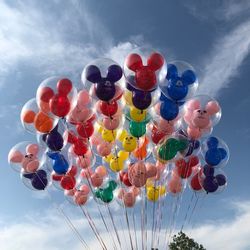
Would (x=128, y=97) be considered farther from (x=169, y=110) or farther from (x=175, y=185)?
(x=175, y=185)

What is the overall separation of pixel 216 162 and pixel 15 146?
15.7 ft

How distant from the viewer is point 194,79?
7.50 m

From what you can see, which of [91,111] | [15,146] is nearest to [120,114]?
[91,111]

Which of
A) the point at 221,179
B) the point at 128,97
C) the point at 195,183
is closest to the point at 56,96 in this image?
the point at 128,97

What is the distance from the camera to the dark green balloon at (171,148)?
27.1 ft

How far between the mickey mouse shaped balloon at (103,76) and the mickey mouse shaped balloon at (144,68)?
0.78ft

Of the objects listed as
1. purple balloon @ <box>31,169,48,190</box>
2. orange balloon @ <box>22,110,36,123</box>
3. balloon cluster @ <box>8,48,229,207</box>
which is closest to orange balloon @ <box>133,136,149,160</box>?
balloon cluster @ <box>8,48,229,207</box>

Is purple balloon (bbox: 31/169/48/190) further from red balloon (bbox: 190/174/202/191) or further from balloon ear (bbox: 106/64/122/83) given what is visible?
red balloon (bbox: 190/174/202/191)

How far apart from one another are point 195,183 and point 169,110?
7.93ft

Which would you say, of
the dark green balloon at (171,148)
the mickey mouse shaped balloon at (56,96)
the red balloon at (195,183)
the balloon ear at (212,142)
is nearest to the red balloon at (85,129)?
the mickey mouse shaped balloon at (56,96)

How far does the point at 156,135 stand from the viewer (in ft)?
28.1

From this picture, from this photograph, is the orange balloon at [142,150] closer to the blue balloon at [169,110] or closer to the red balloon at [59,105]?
the blue balloon at [169,110]

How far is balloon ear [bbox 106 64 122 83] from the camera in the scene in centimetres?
718

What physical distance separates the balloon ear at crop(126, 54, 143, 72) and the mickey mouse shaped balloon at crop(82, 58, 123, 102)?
0.87 ft
